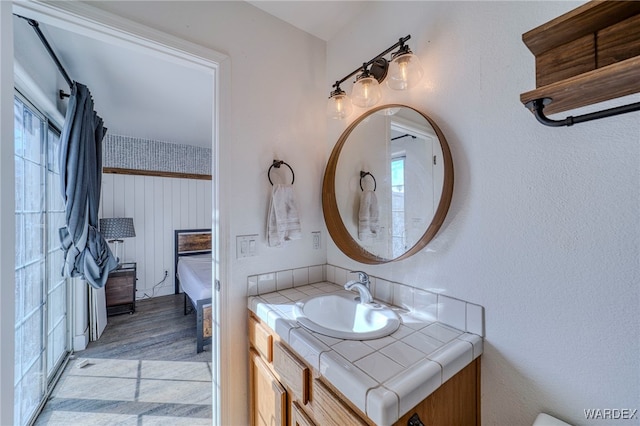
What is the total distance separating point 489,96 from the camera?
887 millimetres

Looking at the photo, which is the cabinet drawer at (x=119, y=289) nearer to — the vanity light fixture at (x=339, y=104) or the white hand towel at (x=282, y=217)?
the white hand towel at (x=282, y=217)

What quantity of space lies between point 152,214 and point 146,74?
7.91 ft

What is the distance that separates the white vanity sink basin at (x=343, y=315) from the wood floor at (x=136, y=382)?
3.72ft

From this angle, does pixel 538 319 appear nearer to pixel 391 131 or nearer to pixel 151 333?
pixel 391 131

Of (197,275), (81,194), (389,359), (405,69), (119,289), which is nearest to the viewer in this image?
(389,359)

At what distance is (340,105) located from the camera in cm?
139

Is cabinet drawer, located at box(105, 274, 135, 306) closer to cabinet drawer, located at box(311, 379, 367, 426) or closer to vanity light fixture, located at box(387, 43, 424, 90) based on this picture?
cabinet drawer, located at box(311, 379, 367, 426)

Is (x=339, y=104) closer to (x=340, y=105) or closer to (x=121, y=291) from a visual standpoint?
(x=340, y=105)

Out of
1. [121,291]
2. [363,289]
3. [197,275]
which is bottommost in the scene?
[121,291]

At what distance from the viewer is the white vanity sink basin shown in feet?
3.27

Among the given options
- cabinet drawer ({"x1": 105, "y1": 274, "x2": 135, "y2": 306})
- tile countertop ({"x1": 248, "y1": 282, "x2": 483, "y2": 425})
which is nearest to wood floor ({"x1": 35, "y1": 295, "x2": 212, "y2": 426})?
cabinet drawer ({"x1": 105, "y1": 274, "x2": 135, "y2": 306})

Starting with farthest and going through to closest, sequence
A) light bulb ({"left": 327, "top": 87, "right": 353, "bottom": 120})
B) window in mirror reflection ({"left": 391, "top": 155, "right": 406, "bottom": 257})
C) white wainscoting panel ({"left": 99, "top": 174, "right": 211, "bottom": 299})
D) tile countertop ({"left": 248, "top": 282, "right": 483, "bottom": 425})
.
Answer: white wainscoting panel ({"left": 99, "top": 174, "right": 211, "bottom": 299}), light bulb ({"left": 327, "top": 87, "right": 353, "bottom": 120}), window in mirror reflection ({"left": 391, "top": 155, "right": 406, "bottom": 257}), tile countertop ({"left": 248, "top": 282, "right": 483, "bottom": 425})

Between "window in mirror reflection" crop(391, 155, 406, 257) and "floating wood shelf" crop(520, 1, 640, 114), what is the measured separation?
0.57 metres

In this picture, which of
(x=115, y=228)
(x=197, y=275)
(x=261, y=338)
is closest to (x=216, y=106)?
(x=261, y=338)
